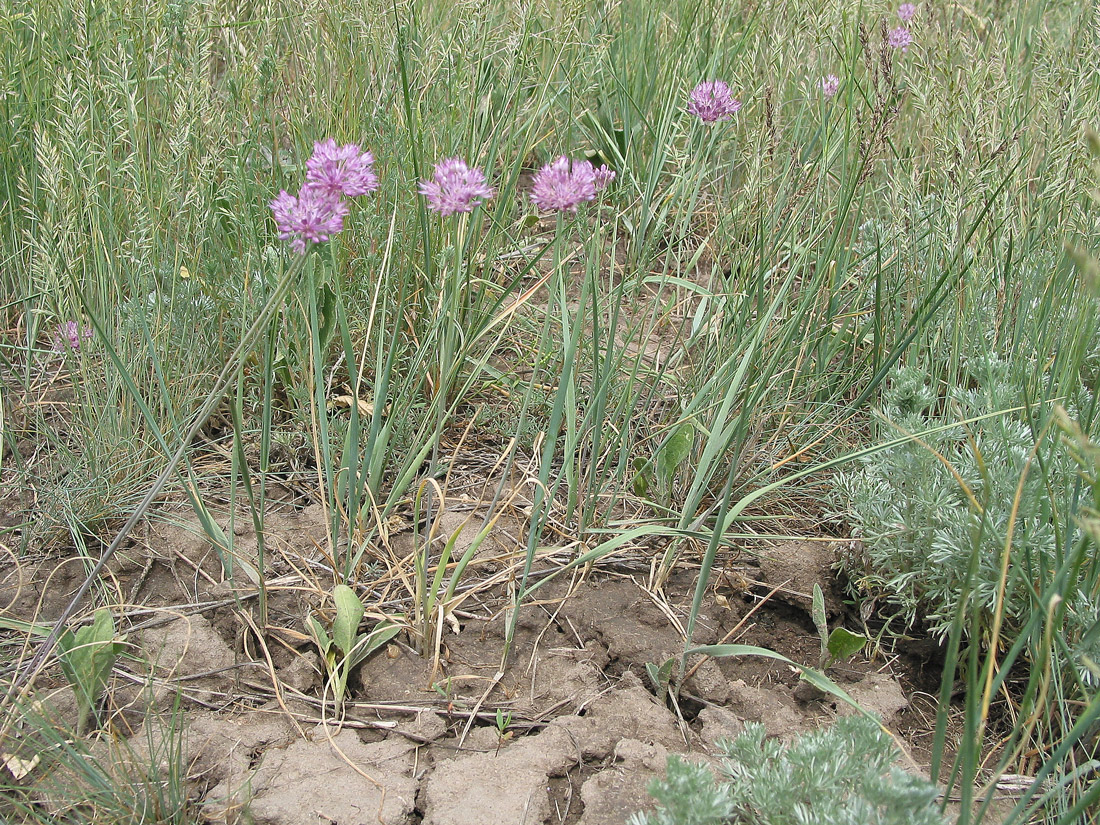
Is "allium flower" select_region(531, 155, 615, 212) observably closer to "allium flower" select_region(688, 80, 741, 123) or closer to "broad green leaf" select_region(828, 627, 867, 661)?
"allium flower" select_region(688, 80, 741, 123)

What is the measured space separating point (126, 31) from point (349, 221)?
0.72 metres

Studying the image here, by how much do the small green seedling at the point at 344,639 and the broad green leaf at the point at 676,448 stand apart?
2.35 ft

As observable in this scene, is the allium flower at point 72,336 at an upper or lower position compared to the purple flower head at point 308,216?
lower

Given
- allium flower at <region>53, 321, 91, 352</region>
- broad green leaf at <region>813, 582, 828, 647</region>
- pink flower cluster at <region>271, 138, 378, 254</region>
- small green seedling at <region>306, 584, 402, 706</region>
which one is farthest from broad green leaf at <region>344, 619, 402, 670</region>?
allium flower at <region>53, 321, 91, 352</region>

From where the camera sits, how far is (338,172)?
Result: 4.66 ft

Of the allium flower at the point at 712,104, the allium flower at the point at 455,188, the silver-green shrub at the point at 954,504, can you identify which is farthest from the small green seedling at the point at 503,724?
the allium flower at the point at 712,104

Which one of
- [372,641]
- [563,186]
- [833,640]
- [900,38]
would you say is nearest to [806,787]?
[833,640]

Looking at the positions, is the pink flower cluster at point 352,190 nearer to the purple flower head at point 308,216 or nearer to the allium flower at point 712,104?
the purple flower head at point 308,216

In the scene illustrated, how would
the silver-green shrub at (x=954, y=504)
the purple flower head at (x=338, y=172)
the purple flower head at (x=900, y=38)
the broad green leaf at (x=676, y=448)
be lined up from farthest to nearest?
the purple flower head at (x=900, y=38), the broad green leaf at (x=676, y=448), the silver-green shrub at (x=954, y=504), the purple flower head at (x=338, y=172)

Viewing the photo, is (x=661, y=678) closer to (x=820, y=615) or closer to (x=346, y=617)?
(x=820, y=615)

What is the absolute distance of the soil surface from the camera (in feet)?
4.75

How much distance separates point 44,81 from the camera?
2.46 metres

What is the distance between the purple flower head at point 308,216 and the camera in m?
1.30

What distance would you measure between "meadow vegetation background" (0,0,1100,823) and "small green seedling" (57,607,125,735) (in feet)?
0.37
